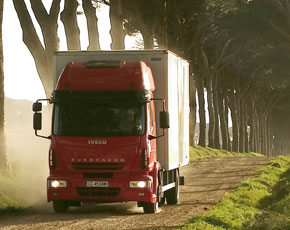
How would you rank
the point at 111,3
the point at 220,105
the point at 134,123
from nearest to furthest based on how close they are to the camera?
the point at 134,123, the point at 111,3, the point at 220,105

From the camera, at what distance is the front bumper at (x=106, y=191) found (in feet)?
57.7

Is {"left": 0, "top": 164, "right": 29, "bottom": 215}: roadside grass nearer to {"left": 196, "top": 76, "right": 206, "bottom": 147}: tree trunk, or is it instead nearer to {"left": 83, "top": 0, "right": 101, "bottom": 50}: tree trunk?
{"left": 83, "top": 0, "right": 101, "bottom": 50}: tree trunk

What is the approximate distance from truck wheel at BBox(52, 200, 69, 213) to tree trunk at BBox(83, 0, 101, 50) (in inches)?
681

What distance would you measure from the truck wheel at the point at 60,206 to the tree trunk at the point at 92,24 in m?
17.3

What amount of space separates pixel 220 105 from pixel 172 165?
5532 centimetres

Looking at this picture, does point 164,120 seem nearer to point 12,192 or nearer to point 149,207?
point 149,207

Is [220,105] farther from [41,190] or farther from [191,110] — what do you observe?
[41,190]

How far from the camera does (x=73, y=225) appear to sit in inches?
621

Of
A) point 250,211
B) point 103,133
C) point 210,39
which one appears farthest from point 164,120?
point 210,39

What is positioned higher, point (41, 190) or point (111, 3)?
point (111, 3)

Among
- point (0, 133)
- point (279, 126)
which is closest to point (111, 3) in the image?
point (0, 133)

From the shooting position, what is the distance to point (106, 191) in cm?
1766

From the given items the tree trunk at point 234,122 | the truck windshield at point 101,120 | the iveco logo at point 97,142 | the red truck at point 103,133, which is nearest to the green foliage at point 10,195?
the red truck at point 103,133

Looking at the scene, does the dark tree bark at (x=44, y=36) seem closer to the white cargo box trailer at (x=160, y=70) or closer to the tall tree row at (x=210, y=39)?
the tall tree row at (x=210, y=39)
